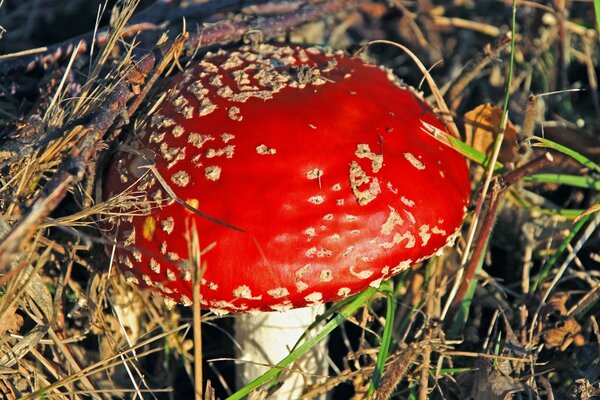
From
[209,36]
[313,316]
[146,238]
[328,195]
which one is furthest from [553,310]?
[209,36]

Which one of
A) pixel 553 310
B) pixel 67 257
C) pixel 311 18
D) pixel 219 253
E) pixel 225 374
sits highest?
pixel 311 18

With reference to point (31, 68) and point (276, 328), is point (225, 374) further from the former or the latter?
point (31, 68)

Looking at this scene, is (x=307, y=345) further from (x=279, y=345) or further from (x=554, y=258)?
(x=554, y=258)

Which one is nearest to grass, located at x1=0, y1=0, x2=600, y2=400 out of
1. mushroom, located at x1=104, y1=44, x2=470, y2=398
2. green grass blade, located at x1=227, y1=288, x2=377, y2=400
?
green grass blade, located at x1=227, y1=288, x2=377, y2=400

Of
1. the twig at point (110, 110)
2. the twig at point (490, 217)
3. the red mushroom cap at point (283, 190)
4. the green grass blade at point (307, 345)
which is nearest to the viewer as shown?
the twig at point (110, 110)

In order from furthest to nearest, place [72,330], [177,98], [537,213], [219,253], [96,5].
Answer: [96,5], [537,213], [72,330], [177,98], [219,253]

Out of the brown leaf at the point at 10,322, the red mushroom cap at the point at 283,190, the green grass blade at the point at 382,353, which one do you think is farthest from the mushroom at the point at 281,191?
the brown leaf at the point at 10,322

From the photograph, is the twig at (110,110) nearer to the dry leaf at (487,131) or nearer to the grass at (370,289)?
the grass at (370,289)
